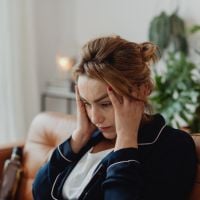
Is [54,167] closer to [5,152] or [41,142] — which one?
[41,142]

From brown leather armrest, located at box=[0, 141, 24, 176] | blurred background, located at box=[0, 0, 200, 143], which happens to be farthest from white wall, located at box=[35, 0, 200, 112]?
brown leather armrest, located at box=[0, 141, 24, 176]

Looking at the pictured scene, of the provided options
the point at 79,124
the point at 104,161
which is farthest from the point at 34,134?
the point at 104,161

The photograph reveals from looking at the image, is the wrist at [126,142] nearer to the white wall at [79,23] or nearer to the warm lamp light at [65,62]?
the white wall at [79,23]

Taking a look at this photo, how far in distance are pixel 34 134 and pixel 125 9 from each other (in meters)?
1.49

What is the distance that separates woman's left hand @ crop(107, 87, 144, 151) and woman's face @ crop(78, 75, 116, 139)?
0.03m

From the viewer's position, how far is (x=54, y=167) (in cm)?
131

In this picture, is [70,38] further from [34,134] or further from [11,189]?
[11,189]

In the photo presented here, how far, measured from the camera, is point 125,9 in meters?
2.95

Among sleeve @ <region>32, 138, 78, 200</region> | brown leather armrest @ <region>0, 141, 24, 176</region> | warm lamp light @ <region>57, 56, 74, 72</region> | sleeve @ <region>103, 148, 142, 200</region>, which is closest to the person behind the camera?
sleeve @ <region>103, 148, 142, 200</region>

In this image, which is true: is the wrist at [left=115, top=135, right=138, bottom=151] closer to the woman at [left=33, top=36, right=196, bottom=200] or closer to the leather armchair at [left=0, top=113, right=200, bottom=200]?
the woman at [left=33, top=36, right=196, bottom=200]

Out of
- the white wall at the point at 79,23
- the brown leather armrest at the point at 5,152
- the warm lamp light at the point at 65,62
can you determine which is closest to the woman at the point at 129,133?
the brown leather armrest at the point at 5,152

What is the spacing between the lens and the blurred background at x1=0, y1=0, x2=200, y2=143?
281cm

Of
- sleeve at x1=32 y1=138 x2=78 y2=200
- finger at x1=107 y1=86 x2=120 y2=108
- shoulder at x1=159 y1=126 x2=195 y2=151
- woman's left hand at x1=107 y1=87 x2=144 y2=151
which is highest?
finger at x1=107 y1=86 x2=120 y2=108

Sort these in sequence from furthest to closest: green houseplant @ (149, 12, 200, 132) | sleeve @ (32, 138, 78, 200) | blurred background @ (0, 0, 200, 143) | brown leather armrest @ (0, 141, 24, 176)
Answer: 1. blurred background @ (0, 0, 200, 143)
2. green houseplant @ (149, 12, 200, 132)
3. brown leather armrest @ (0, 141, 24, 176)
4. sleeve @ (32, 138, 78, 200)
